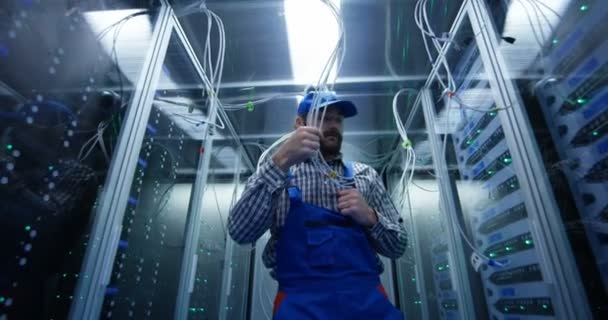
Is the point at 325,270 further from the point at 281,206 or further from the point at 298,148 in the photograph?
the point at 298,148

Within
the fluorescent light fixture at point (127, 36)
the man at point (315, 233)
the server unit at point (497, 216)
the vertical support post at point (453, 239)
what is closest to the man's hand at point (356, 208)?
the man at point (315, 233)

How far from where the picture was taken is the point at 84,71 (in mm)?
891

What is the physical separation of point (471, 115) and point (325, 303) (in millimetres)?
1121

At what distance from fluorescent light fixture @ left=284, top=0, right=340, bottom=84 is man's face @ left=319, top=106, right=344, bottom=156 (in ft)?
1.95

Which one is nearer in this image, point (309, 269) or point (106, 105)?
point (309, 269)

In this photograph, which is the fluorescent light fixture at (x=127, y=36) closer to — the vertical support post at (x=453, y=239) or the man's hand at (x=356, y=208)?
the man's hand at (x=356, y=208)

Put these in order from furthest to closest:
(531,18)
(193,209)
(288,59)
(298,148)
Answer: (288,59) → (193,209) → (531,18) → (298,148)

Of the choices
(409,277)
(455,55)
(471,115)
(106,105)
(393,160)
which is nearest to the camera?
(106,105)

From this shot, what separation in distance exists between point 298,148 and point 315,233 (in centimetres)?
27

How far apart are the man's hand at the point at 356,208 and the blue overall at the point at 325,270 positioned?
0.03 metres

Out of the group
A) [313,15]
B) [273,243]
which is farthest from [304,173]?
[313,15]

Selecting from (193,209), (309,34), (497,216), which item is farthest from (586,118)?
(193,209)

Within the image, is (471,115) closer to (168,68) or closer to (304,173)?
(304,173)

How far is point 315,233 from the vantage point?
2.99 ft
